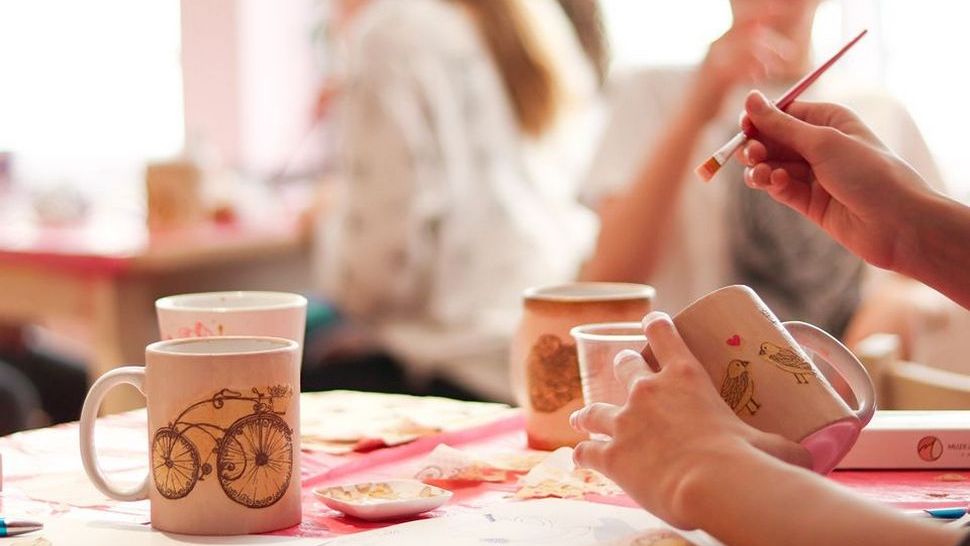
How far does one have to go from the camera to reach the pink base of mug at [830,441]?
24.1 inches

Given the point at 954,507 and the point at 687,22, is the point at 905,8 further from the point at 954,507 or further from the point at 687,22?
the point at 954,507

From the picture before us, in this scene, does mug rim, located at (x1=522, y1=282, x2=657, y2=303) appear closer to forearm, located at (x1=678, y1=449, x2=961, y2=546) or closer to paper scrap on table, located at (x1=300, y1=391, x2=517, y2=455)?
paper scrap on table, located at (x1=300, y1=391, x2=517, y2=455)

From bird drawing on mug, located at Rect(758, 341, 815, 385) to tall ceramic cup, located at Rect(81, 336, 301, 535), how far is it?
248 millimetres

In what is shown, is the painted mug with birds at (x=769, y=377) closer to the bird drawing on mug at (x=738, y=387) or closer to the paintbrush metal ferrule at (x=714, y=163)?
the bird drawing on mug at (x=738, y=387)

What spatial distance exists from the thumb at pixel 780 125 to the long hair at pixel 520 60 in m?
1.28

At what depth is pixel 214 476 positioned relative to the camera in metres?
0.65

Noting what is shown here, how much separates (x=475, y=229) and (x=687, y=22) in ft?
3.55

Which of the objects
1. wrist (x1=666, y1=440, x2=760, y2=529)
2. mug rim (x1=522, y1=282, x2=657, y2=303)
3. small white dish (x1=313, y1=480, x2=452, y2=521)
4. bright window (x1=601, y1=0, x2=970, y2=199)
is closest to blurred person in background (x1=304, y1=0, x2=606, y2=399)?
bright window (x1=601, y1=0, x2=970, y2=199)

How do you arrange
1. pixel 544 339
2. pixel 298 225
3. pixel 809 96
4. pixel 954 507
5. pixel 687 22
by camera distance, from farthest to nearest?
pixel 687 22
pixel 298 225
pixel 809 96
pixel 544 339
pixel 954 507

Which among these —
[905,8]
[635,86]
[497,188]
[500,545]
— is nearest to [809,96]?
[635,86]

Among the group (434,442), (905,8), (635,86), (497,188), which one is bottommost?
(434,442)

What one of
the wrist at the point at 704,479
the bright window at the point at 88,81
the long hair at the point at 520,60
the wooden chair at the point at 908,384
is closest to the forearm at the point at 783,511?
the wrist at the point at 704,479

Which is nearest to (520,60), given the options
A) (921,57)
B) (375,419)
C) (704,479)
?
(921,57)

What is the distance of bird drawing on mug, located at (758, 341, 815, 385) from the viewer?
2.07 feet
